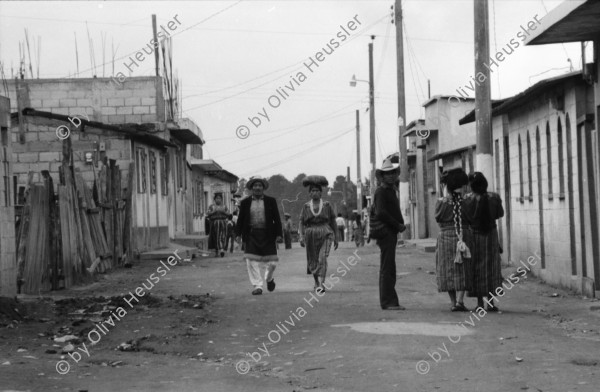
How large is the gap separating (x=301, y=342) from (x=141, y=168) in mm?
22200

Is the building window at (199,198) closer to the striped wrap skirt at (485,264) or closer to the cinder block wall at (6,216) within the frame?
the cinder block wall at (6,216)

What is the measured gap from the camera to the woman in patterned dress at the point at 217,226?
31.4 metres

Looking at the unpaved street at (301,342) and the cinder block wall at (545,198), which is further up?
the cinder block wall at (545,198)

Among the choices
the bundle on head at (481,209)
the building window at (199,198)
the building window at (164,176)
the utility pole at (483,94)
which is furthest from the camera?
the building window at (199,198)

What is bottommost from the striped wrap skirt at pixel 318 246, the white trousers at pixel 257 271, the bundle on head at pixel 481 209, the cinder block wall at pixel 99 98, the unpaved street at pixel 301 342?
the unpaved street at pixel 301 342

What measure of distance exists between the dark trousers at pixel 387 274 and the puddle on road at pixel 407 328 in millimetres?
1634

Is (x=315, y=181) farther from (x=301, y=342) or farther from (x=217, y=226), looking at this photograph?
(x=217, y=226)

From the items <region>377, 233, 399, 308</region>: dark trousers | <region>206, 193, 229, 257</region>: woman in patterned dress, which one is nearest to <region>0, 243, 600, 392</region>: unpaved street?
<region>377, 233, 399, 308</region>: dark trousers

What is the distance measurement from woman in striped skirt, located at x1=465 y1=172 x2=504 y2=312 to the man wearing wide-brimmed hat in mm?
4194

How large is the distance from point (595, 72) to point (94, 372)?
28.7 feet

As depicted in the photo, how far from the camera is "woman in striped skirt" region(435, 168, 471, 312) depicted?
13305 mm

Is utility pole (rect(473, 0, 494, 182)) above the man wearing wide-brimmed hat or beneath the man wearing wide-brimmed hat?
above

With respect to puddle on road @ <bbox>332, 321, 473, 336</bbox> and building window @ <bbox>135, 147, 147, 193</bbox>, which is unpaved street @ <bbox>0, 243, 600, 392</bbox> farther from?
building window @ <bbox>135, 147, 147, 193</bbox>

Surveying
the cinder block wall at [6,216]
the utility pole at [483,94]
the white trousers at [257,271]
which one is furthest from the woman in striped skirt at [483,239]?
the cinder block wall at [6,216]
